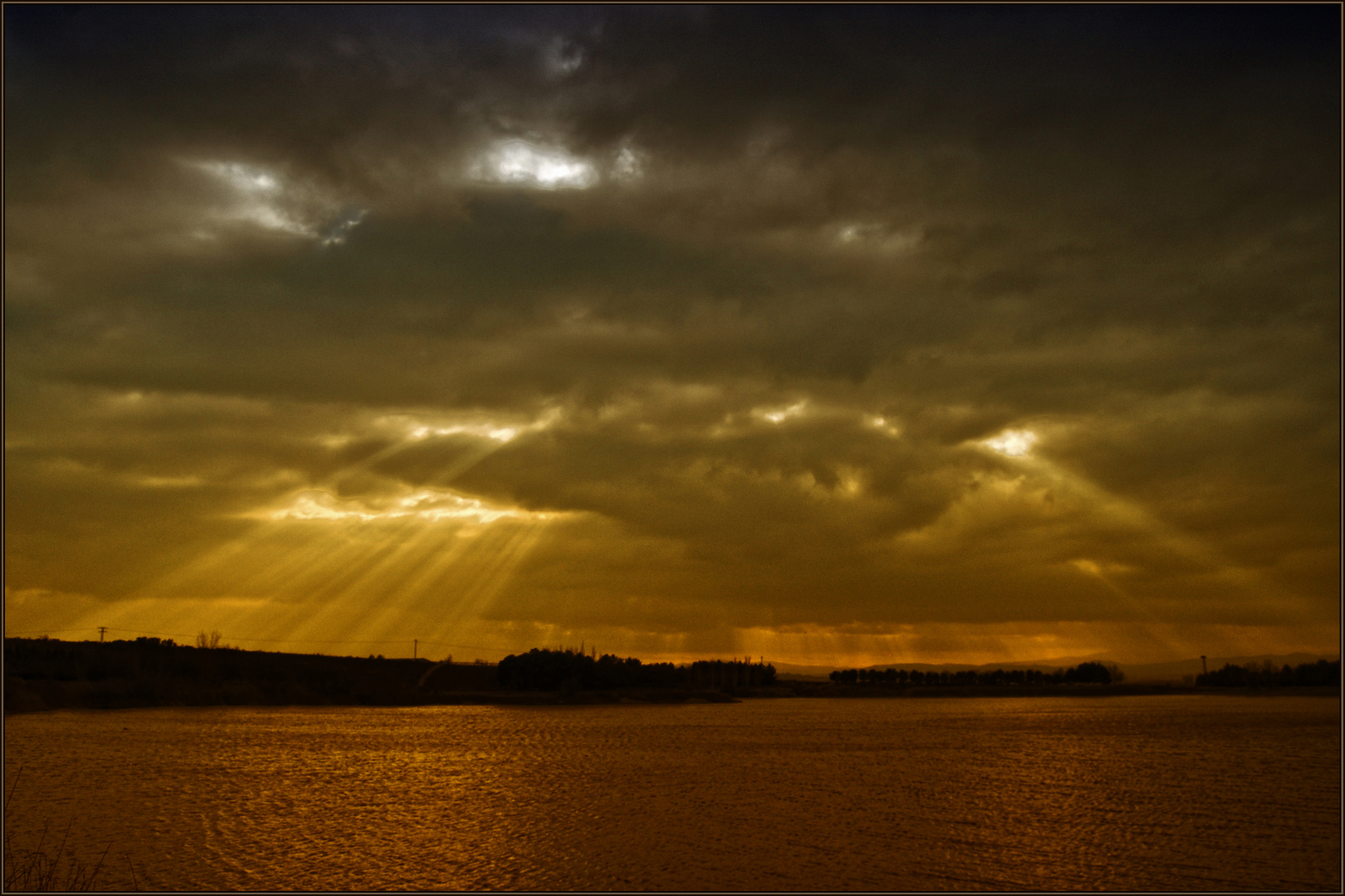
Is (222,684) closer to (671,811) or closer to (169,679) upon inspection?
(169,679)

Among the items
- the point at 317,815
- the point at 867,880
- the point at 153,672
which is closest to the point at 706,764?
the point at 317,815

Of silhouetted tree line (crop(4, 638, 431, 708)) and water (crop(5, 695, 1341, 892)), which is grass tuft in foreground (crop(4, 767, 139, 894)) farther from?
silhouetted tree line (crop(4, 638, 431, 708))

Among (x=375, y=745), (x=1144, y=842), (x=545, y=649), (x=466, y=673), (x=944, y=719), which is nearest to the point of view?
(x=1144, y=842)

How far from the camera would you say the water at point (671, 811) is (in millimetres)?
24000

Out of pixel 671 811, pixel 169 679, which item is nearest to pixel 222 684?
pixel 169 679

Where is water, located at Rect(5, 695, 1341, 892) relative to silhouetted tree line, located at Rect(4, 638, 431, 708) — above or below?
above

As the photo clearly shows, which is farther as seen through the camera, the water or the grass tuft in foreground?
the water

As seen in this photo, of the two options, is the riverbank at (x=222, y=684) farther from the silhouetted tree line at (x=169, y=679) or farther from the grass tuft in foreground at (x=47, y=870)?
the grass tuft in foreground at (x=47, y=870)

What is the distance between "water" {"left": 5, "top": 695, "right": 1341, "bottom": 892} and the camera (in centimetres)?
2400

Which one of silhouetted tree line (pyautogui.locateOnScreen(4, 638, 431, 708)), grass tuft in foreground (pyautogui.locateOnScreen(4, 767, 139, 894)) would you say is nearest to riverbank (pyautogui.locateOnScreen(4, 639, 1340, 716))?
silhouetted tree line (pyautogui.locateOnScreen(4, 638, 431, 708))

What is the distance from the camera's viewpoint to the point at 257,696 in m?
109

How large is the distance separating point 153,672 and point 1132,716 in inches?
4576

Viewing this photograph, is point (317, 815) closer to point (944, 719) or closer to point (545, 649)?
point (944, 719)

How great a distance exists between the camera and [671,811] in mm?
33500
